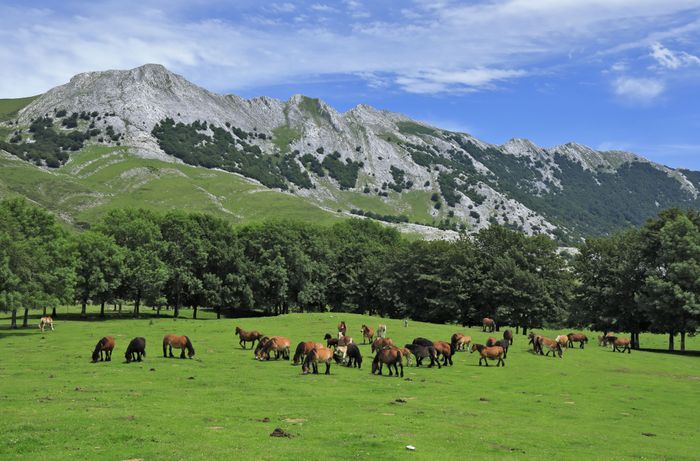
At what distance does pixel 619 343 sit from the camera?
2336 inches

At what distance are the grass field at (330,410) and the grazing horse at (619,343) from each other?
1325 cm

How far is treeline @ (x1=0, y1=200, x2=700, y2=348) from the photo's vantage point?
64375 millimetres

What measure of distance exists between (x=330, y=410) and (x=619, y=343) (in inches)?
1839

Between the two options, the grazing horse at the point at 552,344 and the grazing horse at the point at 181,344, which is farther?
the grazing horse at the point at 552,344

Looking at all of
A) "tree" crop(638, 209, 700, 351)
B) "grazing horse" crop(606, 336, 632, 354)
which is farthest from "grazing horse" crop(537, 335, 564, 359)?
"tree" crop(638, 209, 700, 351)

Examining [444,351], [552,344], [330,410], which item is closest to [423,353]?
[444,351]

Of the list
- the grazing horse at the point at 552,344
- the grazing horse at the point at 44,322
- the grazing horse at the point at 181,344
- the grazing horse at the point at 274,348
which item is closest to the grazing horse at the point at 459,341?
the grazing horse at the point at 552,344

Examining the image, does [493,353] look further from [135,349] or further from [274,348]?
[135,349]

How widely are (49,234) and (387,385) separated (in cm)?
5544

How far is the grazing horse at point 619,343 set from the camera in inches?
2323

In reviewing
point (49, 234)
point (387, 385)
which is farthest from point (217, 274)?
point (387, 385)

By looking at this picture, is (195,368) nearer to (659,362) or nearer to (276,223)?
(659,362)

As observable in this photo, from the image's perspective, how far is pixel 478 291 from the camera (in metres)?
88.1

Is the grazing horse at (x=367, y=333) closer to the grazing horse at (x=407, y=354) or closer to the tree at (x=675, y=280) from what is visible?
the grazing horse at (x=407, y=354)
